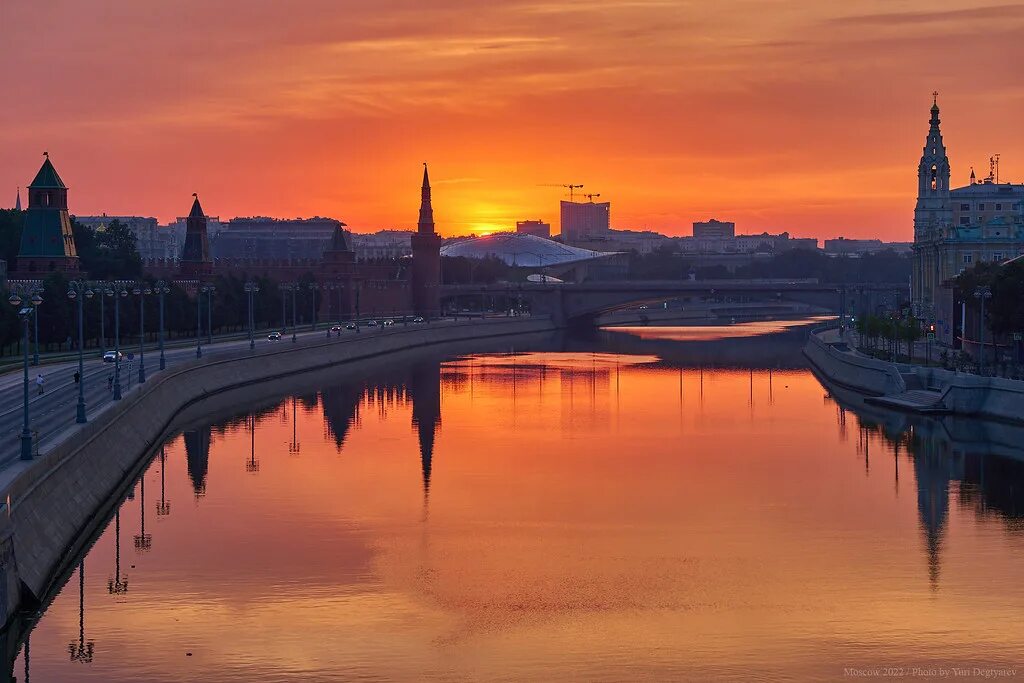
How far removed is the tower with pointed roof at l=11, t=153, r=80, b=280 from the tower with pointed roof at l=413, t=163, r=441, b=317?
2823 inches

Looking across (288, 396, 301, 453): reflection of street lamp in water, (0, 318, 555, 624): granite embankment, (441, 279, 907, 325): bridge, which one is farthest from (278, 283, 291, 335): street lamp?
(288, 396, 301, 453): reflection of street lamp in water

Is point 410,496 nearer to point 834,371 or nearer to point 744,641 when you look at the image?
point 744,641

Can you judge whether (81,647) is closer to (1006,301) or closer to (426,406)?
(426,406)

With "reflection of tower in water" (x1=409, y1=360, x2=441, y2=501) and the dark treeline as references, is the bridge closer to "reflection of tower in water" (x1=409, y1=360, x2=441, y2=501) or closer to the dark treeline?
the dark treeline

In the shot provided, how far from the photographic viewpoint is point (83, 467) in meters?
46.2

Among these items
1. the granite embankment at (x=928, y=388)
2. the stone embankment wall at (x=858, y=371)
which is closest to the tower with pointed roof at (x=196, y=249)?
the stone embankment wall at (x=858, y=371)

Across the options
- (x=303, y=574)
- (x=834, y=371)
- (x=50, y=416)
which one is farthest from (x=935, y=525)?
(x=834, y=371)

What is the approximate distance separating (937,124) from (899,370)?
61476 millimetres

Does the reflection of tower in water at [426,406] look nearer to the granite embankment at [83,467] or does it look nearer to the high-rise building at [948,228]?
the granite embankment at [83,467]

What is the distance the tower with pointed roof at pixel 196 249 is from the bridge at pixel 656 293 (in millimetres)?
40816

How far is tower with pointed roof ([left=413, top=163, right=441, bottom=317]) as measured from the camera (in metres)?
192

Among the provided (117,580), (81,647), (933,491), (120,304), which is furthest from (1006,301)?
(81,647)

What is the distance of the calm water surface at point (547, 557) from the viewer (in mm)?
32375

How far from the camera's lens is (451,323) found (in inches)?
6216
